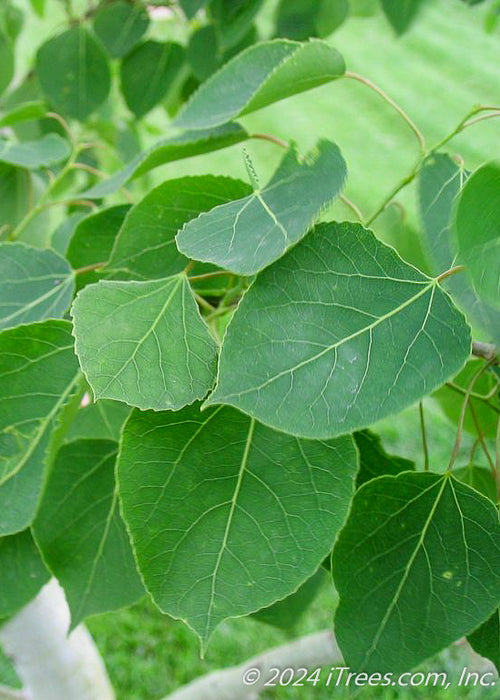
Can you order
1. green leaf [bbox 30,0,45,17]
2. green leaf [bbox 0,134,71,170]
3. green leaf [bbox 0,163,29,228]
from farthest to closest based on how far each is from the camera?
1. green leaf [bbox 30,0,45,17]
2. green leaf [bbox 0,163,29,228]
3. green leaf [bbox 0,134,71,170]

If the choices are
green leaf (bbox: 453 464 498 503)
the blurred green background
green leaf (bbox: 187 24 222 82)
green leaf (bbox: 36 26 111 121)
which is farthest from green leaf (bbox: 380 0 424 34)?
green leaf (bbox: 453 464 498 503)

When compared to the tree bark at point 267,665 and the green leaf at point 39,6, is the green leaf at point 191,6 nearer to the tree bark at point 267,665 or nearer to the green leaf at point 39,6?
the green leaf at point 39,6

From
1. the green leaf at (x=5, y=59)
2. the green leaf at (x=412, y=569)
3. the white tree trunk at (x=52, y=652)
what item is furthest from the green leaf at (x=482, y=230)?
the green leaf at (x=5, y=59)

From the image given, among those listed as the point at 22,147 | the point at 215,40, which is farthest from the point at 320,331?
the point at 215,40

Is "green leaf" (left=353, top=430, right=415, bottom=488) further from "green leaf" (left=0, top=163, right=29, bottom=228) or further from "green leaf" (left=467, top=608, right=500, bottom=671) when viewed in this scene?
"green leaf" (left=0, top=163, right=29, bottom=228)

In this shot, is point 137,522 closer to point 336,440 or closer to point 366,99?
point 336,440
